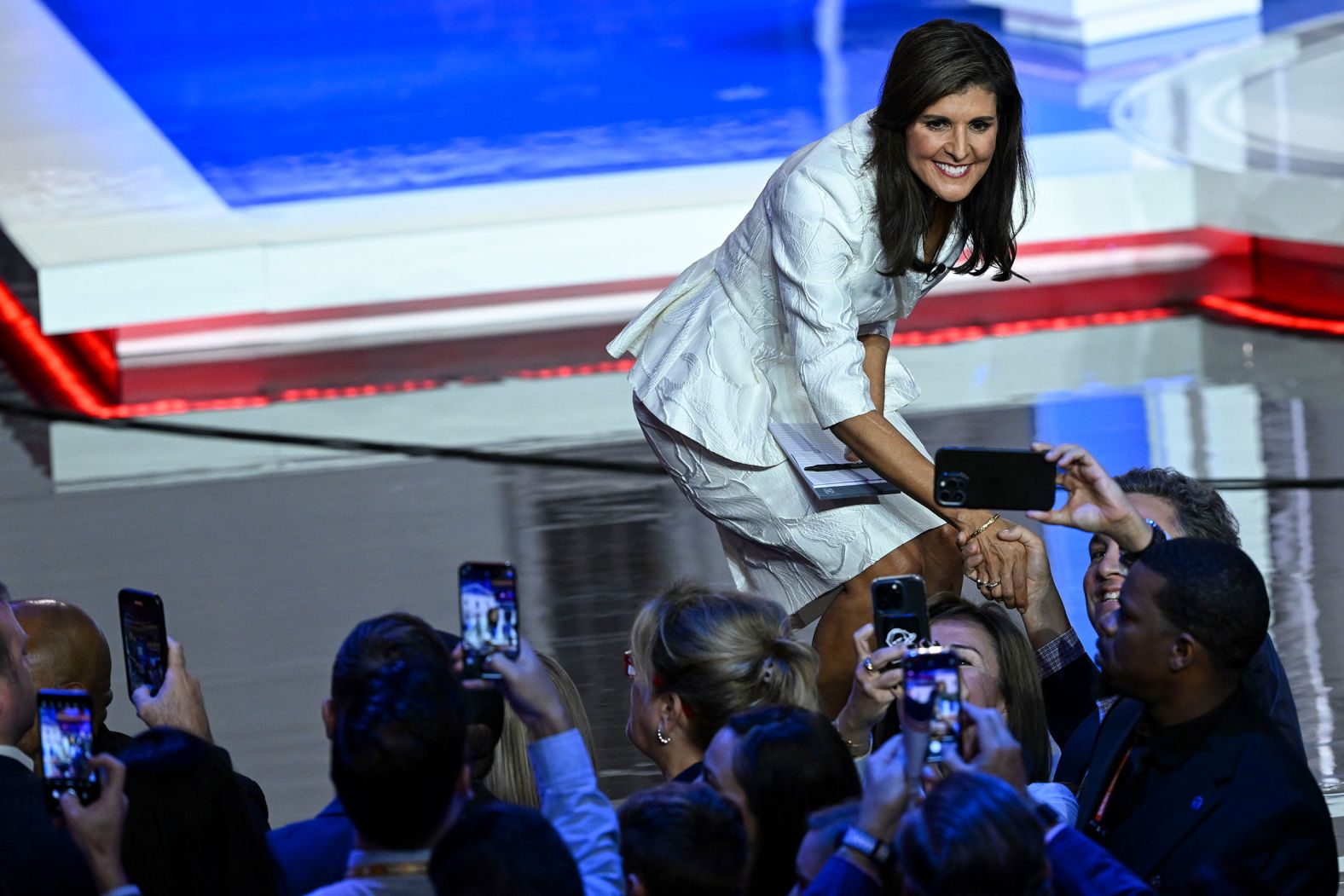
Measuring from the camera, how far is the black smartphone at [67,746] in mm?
1953

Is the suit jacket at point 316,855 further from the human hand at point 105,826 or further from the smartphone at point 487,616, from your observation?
the human hand at point 105,826

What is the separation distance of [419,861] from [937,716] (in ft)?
1.66

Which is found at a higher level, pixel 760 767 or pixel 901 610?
pixel 901 610

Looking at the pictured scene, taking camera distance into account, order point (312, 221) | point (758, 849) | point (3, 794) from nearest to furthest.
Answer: point (758, 849) < point (3, 794) < point (312, 221)

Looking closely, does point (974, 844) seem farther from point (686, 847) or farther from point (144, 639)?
point (144, 639)

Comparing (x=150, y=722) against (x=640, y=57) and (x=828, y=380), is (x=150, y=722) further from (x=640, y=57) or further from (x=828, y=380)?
(x=640, y=57)

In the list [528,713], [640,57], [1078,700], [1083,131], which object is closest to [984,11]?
[640,57]

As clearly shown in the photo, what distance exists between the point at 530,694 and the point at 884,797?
0.42 metres

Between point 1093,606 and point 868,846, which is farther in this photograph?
point 1093,606

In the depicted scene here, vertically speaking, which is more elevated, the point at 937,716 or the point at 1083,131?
the point at 1083,131

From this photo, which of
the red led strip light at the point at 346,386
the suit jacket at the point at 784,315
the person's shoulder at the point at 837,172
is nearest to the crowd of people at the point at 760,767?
the suit jacket at the point at 784,315

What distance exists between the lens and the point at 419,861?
186 cm

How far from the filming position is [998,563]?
105 inches

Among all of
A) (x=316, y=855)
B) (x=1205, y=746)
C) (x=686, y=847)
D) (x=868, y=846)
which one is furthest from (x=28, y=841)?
(x=1205, y=746)
